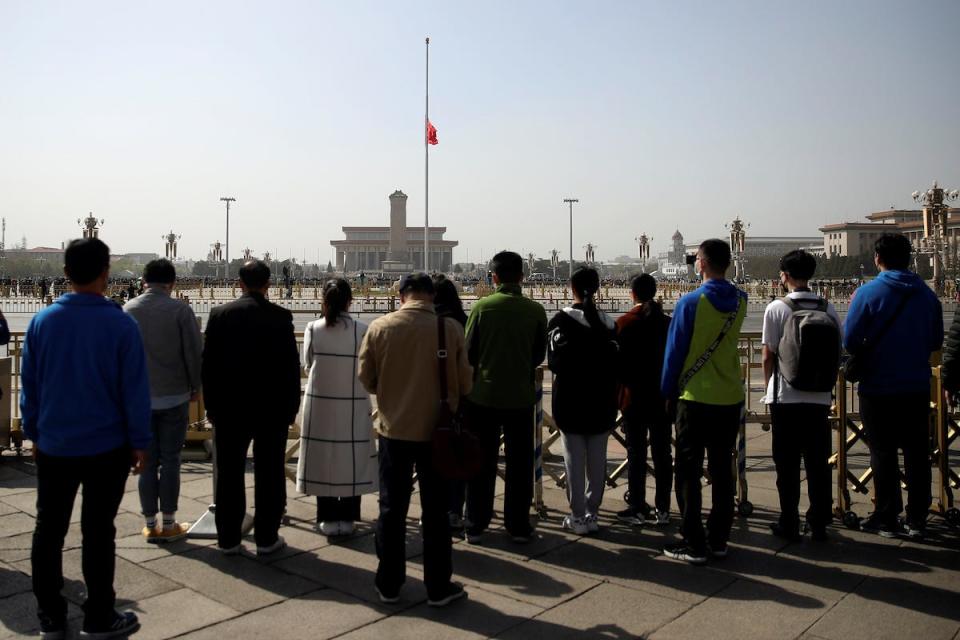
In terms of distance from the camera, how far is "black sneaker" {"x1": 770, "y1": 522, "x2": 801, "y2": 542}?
199 inches

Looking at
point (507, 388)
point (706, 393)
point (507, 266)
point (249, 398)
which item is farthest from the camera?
point (507, 266)

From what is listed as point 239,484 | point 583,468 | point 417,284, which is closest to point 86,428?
point 239,484

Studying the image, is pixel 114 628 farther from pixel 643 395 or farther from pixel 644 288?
pixel 644 288

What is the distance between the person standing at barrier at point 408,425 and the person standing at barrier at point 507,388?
33.9 inches

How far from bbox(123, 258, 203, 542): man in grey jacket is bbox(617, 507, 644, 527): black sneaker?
2782 millimetres

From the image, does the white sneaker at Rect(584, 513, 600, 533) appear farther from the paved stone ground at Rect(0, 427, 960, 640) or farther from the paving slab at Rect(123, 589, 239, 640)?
the paving slab at Rect(123, 589, 239, 640)

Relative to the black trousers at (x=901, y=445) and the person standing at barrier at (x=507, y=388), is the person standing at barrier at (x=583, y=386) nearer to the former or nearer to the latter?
the person standing at barrier at (x=507, y=388)

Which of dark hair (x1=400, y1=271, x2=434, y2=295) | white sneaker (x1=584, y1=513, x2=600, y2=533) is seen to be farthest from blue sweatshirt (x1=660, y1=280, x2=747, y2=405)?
dark hair (x1=400, y1=271, x2=434, y2=295)

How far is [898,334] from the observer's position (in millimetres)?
5004

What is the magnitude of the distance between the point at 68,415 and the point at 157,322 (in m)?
1.50

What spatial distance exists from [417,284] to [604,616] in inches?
71.9

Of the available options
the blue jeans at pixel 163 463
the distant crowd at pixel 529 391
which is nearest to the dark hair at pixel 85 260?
the distant crowd at pixel 529 391

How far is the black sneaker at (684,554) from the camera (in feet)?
15.1

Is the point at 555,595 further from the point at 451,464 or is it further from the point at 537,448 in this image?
the point at 537,448
